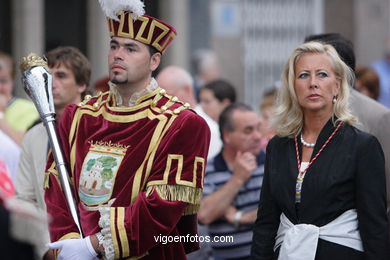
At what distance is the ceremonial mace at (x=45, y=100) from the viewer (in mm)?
5152

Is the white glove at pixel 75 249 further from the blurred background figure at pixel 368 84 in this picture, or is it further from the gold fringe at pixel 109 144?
the blurred background figure at pixel 368 84

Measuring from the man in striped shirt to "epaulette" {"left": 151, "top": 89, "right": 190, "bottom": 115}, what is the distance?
1679mm

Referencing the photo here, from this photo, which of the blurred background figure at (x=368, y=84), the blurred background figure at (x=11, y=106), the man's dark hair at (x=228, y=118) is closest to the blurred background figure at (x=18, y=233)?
the man's dark hair at (x=228, y=118)

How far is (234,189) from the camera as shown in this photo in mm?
6883

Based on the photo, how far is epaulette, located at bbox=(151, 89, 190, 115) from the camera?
520 centimetres

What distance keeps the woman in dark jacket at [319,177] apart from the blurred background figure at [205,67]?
9.08m

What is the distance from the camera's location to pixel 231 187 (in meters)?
6.89

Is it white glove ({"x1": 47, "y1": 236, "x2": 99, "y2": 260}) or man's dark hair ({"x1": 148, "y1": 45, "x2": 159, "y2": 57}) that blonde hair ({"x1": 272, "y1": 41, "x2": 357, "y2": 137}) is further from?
white glove ({"x1": 47, "y1": 236, "x2": 99, "y2": 260})

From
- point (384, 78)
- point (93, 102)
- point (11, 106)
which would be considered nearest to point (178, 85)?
point (11, 106)

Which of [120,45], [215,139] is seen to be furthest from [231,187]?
[120,45]

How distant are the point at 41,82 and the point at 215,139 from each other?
10.0ft

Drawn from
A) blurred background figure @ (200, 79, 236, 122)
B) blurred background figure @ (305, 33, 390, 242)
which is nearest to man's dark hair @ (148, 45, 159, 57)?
blurred background figure @ (305, 33, 390, 242)

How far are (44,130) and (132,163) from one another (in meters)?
1.16

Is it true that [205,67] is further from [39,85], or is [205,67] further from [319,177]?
[319,177]
